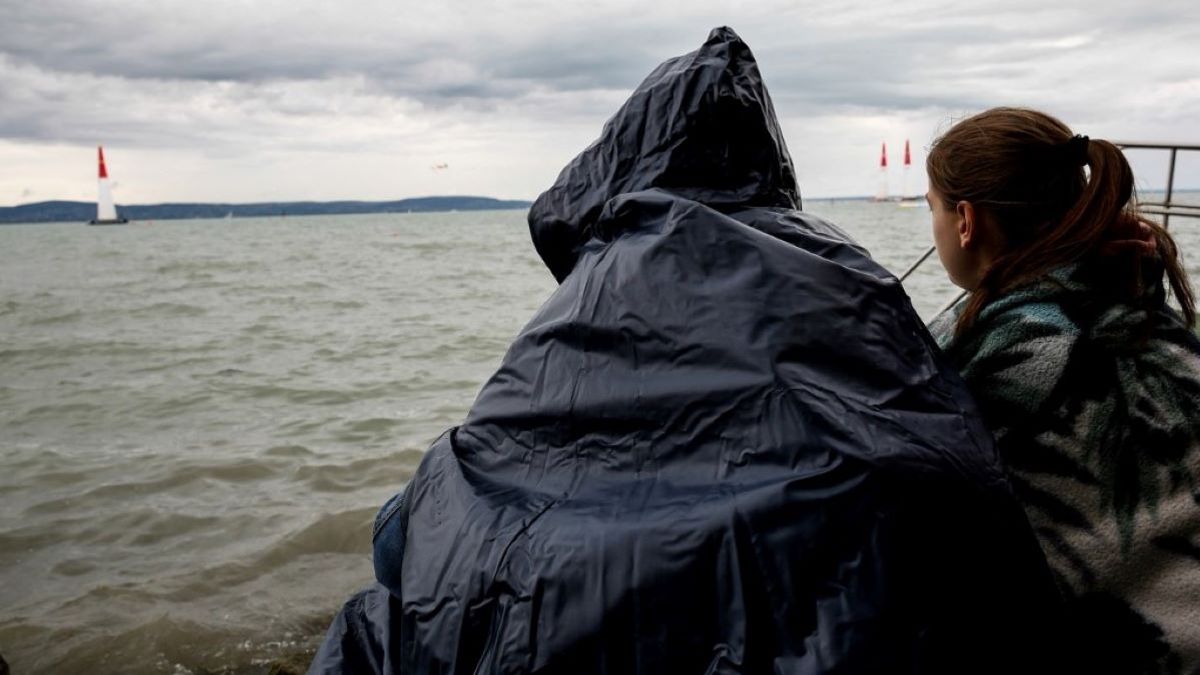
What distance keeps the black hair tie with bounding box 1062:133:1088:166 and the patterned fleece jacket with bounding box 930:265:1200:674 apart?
22 centimetres

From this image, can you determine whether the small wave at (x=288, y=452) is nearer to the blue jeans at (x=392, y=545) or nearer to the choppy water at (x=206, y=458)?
the choppy water at (x=206, y=458)

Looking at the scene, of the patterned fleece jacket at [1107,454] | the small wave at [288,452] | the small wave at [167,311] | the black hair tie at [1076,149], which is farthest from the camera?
the small wave at [167,311]

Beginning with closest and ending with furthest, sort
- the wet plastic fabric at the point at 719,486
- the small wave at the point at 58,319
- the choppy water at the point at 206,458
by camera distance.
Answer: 1. the wet plastic fabric at the point at 719,486
2. the choppy water at the point at 206,458
3. the small wave at the point at 58,319

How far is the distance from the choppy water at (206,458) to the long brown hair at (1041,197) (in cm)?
329

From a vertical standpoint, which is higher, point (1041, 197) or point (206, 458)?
point (1041, 197)

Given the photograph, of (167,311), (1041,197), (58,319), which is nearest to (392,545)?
(1041,197)

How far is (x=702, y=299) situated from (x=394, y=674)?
870 millimetres

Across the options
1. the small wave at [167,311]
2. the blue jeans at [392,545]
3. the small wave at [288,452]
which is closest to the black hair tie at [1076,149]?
the blue jeans at [392,545]

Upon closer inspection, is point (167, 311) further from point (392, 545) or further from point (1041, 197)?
point (1041, 197)

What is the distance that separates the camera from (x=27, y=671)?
3.95 m

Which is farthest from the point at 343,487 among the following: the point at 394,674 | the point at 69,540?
the point at 394,674

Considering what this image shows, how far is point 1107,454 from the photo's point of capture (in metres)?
1.58

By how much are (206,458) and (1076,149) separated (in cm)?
613

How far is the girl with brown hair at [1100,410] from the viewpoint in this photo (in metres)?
1.58
